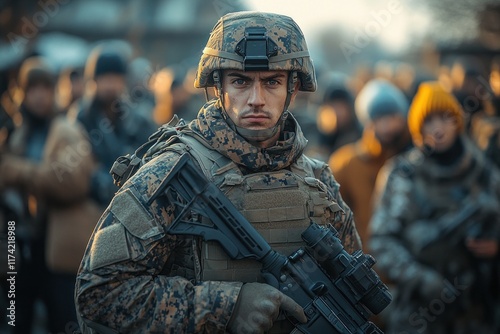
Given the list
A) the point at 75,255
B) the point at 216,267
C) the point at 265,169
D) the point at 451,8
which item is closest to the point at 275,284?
the point at 216,267

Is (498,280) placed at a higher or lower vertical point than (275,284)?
lower

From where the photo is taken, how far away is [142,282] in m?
4.12

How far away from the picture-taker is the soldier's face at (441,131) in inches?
317

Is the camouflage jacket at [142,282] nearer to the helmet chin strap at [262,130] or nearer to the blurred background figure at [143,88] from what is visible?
the helmet chin strap at [262,130]

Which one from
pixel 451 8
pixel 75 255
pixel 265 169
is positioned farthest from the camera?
pixel 451 8

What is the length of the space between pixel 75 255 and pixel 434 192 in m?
2.79

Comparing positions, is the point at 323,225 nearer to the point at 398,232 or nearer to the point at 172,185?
the point at 172,185

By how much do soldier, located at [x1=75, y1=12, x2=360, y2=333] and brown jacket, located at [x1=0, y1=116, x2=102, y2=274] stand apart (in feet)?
11.3

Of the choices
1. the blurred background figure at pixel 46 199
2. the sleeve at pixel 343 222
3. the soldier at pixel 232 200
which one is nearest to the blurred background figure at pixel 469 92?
the blurred background figure at pixel 46 199

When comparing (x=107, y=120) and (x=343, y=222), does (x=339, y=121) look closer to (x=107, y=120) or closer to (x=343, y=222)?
(x=107, y=120)

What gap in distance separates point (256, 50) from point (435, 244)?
3.89m

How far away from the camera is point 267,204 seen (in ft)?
14.3

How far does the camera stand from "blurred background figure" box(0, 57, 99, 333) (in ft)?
25.7

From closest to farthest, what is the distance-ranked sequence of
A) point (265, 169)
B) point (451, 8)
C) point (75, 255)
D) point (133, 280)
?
1. point (133, 280)
2. point (265, 169)
3. point (75, 255)
4. point (451, 8)
